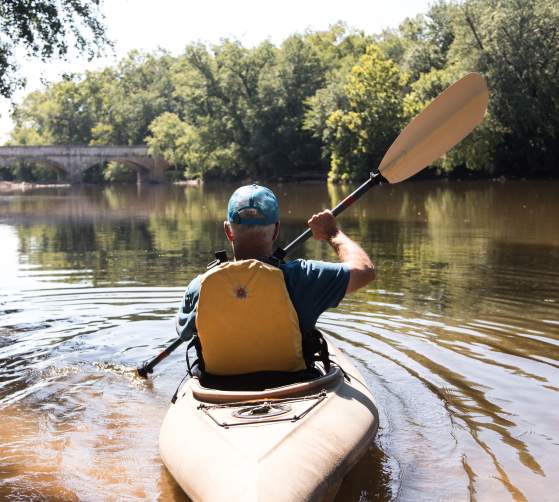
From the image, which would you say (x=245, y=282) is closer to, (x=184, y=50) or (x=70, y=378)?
(x=70, y=378)

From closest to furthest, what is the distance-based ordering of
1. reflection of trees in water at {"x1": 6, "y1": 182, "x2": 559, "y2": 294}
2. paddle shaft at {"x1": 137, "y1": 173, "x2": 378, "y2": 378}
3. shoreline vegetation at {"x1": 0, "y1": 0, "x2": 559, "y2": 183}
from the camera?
paddle shaft at {"x1": 137, "y1": 173, "x2": 378, "y2": 378}
reflection of trees in water at {"x1": 6, "y1": 182, "x2": 559, "y2": 294}
shoreline vegetation at {"x1": 0, "y1": 0, "x2": 559, "y2": 183}

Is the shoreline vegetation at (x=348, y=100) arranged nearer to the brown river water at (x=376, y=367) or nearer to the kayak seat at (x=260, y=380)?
the brown river water at (x=376, y=367)

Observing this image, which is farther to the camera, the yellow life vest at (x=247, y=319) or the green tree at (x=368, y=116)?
the green tree at (x=368, y=116)

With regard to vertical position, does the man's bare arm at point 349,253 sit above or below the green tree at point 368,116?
below

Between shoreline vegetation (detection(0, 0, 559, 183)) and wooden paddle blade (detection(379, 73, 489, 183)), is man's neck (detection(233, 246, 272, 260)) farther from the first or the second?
shoreline vegetation (detection(0, 0, 559, 183))

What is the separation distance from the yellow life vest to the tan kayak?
0.61 feet

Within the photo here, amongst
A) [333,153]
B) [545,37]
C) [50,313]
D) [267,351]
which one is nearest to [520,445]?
[267,351]

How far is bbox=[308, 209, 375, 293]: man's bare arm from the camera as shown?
3.94 metres

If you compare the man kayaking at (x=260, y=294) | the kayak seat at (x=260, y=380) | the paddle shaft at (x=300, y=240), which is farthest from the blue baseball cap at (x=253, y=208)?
the paddle shaft at (x=300, y=240)

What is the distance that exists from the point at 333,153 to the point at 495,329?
43.2 m

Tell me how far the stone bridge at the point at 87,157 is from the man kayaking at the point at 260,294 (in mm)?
72692

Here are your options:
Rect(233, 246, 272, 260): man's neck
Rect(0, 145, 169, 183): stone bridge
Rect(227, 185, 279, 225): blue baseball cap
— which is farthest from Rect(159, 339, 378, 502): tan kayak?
Rect(0, 145, 169, 183): stone bridge

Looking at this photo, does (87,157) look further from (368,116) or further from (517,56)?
(517,56)

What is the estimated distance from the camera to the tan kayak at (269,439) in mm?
3275
